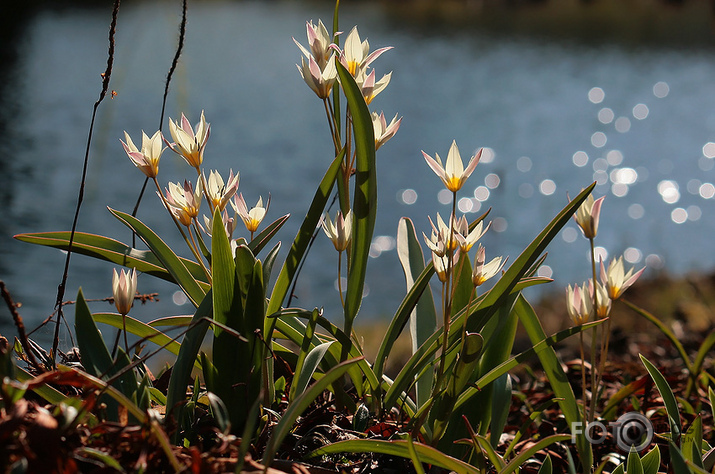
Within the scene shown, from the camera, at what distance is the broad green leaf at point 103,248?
3.33ft

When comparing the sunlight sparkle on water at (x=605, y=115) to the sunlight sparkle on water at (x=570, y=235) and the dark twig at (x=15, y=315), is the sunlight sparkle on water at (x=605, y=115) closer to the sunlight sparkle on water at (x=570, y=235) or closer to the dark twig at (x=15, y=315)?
the sunlight sparkle on water at (x=570, y=235)

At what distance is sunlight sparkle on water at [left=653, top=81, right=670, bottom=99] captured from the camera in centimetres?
1320

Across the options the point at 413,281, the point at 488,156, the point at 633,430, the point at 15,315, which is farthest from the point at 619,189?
A: the point at 15,315

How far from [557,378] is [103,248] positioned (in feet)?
2.62

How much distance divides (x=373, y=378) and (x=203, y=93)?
1035 cm

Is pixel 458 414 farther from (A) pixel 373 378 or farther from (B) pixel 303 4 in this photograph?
(B) pixel 303 4

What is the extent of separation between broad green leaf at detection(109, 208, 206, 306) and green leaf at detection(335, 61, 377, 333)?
26cm

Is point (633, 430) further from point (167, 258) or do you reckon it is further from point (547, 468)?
point (167, 258)

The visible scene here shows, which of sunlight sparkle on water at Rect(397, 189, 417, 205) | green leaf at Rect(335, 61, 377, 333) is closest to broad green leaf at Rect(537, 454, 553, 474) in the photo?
green leaf at Rect(335, 61, 377, 333)

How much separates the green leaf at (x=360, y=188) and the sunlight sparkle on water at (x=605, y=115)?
11.8 m

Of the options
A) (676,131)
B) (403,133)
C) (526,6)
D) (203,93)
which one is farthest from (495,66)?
(526,6)

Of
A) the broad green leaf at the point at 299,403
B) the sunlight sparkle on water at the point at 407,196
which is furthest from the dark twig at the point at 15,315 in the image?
the sunlight sparkle on water at the point at 407,196

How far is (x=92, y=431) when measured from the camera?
0.73 metres

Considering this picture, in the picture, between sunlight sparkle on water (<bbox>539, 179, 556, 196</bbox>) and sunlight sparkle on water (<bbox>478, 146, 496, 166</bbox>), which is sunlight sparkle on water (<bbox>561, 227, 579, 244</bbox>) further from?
sunlight sparkle on water (<bbox>478, 146, 496, 166</bbox>)
